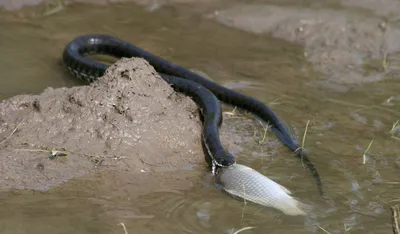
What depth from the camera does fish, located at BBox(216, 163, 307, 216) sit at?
16.2ft

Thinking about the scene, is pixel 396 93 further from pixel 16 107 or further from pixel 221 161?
pixel 16 107

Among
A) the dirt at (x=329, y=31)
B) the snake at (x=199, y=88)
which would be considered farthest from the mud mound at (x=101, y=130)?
the dirt at (x=329, y=31)

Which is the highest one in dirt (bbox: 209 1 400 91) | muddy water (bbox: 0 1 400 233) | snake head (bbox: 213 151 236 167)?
dirt (bbox: 209 1 400 91)

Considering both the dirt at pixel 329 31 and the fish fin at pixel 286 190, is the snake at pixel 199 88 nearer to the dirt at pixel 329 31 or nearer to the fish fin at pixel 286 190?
the fish fin at pixel 286 190

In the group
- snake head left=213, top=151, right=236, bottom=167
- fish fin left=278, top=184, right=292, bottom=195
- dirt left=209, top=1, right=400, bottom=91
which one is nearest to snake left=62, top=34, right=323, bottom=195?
snake head left=213, top=151, right=236, bottom=167

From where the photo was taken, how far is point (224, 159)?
18.2 ft

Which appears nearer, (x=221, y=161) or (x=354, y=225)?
(x=354, y=225)

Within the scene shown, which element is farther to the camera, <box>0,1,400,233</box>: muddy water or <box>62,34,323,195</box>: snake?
<box>62,34,323,195</box>: snake

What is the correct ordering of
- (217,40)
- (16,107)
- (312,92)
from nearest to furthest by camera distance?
(16,107), (312,92), (217,40)

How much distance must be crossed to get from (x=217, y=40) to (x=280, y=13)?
1047 mm

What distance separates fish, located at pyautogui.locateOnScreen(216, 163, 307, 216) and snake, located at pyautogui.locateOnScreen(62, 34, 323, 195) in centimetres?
25

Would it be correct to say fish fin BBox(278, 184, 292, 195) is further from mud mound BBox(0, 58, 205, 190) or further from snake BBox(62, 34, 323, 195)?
mud mound BBox(0, 58, 205, 190)

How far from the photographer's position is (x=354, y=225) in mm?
4910

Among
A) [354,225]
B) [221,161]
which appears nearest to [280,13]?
[221,161]
